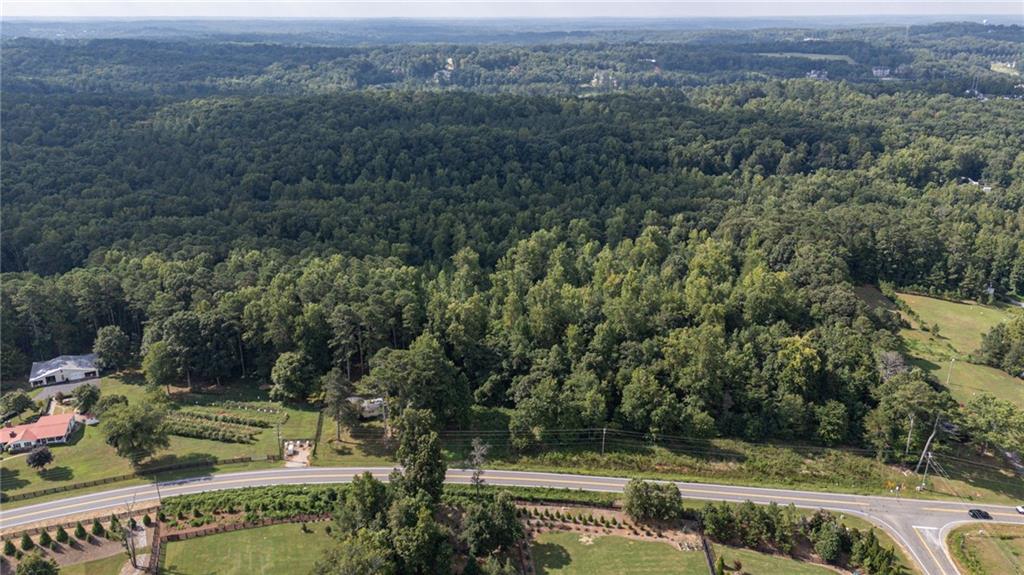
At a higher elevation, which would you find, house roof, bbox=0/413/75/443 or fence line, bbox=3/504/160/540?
house roof, bbox=0/413/75/443

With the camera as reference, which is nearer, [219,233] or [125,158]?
[219,233]

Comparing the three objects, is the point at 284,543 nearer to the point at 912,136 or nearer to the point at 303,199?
the point at 303,199

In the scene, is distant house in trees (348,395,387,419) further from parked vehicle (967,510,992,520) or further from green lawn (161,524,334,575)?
parked vehicle (967,510,992,520)

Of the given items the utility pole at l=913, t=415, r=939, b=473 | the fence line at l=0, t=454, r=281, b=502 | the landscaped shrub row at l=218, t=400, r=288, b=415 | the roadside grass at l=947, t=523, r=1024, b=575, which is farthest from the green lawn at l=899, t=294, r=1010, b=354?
the fence line at l=0, t=454, r=281, b=502

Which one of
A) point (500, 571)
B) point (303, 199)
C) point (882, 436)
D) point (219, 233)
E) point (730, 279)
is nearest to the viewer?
point (500, 571)

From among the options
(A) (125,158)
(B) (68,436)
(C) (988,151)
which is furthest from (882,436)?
(A) (125,158)

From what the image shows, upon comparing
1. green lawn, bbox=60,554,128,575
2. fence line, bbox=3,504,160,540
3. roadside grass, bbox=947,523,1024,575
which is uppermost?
fence line, bbox=3,504,160,540
